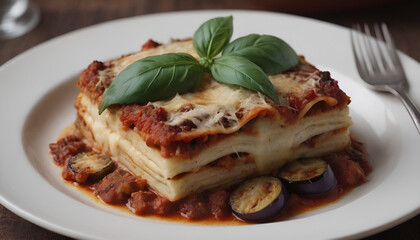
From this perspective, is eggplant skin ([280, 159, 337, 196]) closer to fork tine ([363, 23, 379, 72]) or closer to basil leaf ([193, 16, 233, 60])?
basil leaf ([193, 16, 233, 60])

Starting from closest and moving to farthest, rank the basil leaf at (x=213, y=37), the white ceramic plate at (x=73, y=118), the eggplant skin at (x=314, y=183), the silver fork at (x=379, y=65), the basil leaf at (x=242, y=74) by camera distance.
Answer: the white ceramic plate at (x=73, y=118) → the basil leaf at (x=242, y=74) → the eggplant skin at (x=314, y=183) → the basil leaf at (x=213, y=37) → the silver fork at (x=379, y=65)

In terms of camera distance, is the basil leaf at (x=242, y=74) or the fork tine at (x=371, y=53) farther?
the fork tine at (x=371, y=53)

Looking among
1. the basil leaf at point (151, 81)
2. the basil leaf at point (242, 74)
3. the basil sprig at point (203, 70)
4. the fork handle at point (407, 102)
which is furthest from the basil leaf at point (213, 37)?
the fork handle at point (407, 102)

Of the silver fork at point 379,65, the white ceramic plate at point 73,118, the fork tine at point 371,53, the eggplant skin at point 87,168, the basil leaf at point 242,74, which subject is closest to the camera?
the white ceramic plate at point 73,118

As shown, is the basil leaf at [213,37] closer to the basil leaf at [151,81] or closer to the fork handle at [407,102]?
the basil leaf at [151,81]

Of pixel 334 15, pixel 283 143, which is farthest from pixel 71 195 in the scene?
pixel 334 15

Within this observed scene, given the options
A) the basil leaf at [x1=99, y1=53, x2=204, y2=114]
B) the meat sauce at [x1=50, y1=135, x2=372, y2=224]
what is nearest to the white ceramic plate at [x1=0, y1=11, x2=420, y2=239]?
the meat sauce at [x1=50, y1=135, x2=372, y2=224]

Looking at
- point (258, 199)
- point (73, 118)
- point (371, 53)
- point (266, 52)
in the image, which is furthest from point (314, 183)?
point (73, 118)

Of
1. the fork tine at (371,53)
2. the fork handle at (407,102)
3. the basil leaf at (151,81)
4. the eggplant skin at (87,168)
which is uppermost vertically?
the basil leaf at (151,81)
